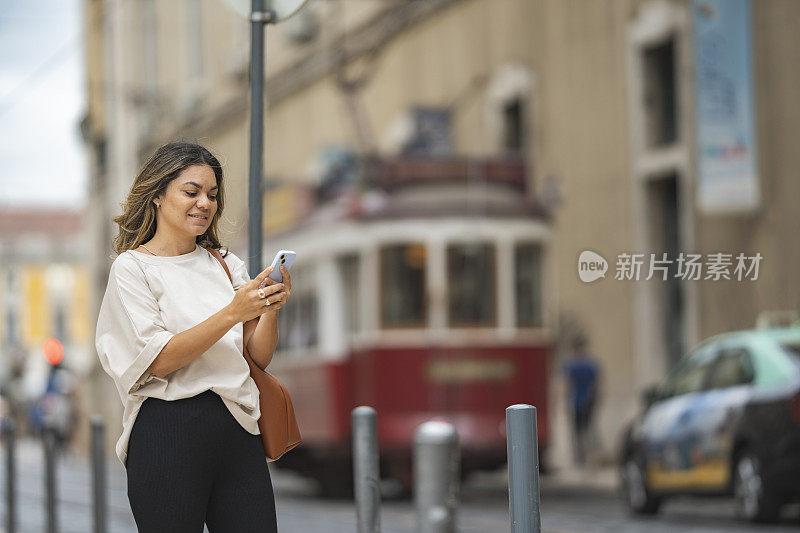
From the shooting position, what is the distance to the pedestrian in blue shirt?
19.5m

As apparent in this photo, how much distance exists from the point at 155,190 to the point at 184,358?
44cm

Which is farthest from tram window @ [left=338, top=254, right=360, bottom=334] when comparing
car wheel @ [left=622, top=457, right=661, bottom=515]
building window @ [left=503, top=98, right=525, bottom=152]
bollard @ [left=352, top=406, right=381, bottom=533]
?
bollard @ [left=352, top=406, right=381, bottom=533]

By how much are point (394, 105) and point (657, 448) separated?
1421 cm

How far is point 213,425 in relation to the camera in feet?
12.9

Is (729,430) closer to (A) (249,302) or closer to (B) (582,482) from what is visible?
(B) (582,482)

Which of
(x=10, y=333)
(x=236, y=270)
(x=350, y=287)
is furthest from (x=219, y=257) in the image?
(x=10, y=333)

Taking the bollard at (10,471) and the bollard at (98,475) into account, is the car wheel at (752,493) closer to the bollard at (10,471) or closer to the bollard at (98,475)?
the bollard at (98,475)

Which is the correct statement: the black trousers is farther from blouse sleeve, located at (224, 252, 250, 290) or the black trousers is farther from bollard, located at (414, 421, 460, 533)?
bollard, located at (414, 421, 460, 533)

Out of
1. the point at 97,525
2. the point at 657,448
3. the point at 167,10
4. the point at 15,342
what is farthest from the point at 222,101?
the point at 15,342

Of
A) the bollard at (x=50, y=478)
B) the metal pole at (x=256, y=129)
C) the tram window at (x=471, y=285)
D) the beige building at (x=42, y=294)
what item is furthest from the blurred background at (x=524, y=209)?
the beige building at (x=42, y=294)

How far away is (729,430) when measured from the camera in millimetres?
11828

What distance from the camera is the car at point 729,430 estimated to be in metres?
11.3

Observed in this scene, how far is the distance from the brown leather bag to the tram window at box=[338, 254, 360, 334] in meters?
12.6

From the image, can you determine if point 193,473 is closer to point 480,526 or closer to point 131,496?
point 131,496
